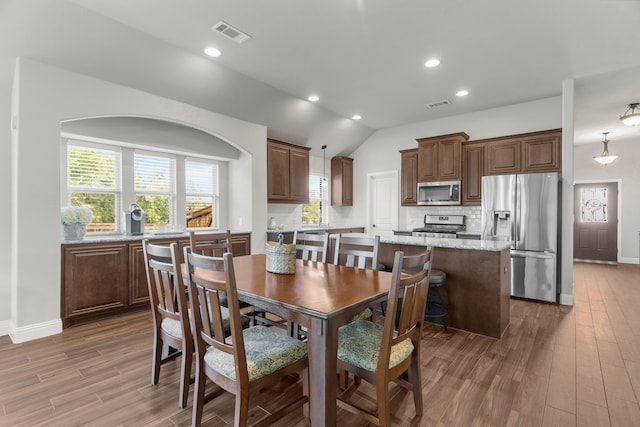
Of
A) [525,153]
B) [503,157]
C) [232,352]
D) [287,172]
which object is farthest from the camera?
[287,172]

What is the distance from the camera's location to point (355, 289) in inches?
72.3

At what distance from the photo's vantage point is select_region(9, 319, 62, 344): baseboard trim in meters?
2.98

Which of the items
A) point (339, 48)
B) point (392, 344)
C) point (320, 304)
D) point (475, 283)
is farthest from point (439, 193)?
point (320, 304)

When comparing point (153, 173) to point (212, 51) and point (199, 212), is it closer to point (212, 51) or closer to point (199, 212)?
point (199, 212)

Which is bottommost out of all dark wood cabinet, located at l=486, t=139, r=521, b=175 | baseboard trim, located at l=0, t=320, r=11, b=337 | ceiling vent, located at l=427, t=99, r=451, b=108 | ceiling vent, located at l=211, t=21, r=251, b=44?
baseboard trim, located at l=0, t=320, r=11, b=337

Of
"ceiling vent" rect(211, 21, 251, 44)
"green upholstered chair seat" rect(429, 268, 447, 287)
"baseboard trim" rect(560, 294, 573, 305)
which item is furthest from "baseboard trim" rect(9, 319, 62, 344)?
"baseboard trim" rect(560, 294, 573, 305)

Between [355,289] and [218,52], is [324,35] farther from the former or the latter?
[355,289]

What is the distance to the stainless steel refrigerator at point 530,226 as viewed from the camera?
429cm

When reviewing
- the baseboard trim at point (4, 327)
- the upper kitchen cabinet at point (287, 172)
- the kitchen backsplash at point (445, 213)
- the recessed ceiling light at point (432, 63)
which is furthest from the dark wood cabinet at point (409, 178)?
the baseboard trim at point (4, 327)

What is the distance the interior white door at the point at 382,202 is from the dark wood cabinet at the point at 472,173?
148 cm

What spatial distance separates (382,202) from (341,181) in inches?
40.9

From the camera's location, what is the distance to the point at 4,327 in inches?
127

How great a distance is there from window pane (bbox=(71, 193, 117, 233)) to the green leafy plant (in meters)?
0.55

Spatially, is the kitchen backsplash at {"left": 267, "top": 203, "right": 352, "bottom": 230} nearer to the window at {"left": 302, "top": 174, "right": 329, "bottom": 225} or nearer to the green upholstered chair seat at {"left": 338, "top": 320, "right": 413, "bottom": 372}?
the window at {"left": 302, "top": 174, "right": 329, "bottom": 225}
